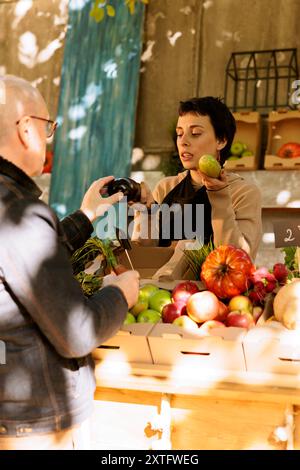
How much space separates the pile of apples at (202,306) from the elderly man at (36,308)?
29 cm

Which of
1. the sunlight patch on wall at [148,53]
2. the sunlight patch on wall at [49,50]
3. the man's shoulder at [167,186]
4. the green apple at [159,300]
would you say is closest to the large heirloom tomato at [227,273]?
the green apple at [159,300]

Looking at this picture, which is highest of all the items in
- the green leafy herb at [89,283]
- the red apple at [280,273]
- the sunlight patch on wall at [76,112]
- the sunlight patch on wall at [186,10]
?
the sunlight patch on wall at [186,10]

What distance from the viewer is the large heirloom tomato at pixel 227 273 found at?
61.0 inches

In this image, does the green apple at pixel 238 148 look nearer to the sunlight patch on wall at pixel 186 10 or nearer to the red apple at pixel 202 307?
the sunlight patch on wall at pixel 186 10

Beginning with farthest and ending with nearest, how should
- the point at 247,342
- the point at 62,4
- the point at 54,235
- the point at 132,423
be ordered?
the point at 62,4 < the point at 132,423 < the point at 247,342 < the point at 54,235

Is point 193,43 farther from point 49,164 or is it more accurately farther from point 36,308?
point 36,308

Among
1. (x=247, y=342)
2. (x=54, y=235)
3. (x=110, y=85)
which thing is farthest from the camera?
(x=110, y=85)

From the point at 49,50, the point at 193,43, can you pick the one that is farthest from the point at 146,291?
the point at 49,50

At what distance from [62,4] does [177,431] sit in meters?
5.60

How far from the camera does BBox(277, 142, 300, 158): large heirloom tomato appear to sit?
15.0 feet

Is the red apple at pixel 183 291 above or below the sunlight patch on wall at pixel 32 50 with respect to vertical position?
below
